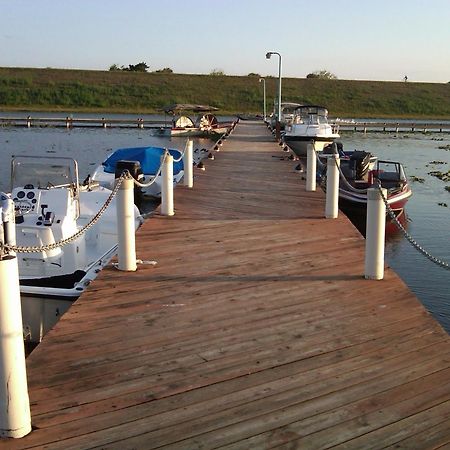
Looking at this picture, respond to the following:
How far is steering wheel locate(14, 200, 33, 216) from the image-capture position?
27.7 ft

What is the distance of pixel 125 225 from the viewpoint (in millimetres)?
6340

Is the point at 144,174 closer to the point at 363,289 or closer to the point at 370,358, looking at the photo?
the point at 363,289

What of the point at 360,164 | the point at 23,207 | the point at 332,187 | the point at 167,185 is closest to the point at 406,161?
the point at 360,164

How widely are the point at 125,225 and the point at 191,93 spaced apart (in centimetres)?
7687

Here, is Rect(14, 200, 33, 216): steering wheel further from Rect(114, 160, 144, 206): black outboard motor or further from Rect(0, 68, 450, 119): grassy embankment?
Rect(0, 68, 450, 119): grassy embankment

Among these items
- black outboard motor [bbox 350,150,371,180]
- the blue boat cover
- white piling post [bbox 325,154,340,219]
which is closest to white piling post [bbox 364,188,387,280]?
white piling post [bbox 325,154,340,219]

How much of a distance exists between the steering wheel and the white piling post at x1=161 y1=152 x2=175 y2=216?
6.39ft

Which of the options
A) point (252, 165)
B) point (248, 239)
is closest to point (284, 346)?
point (248, 239)

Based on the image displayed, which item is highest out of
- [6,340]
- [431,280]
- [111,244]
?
Result: [6,340]

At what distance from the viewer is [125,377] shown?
158 inches

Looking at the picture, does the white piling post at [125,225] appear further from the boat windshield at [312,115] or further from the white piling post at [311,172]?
the boat windshield at [312,115]

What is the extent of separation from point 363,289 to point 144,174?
42.5 feet

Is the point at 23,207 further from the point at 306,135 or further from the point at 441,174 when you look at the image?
the point at 306,135

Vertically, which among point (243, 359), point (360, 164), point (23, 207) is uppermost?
point (23, 207)
